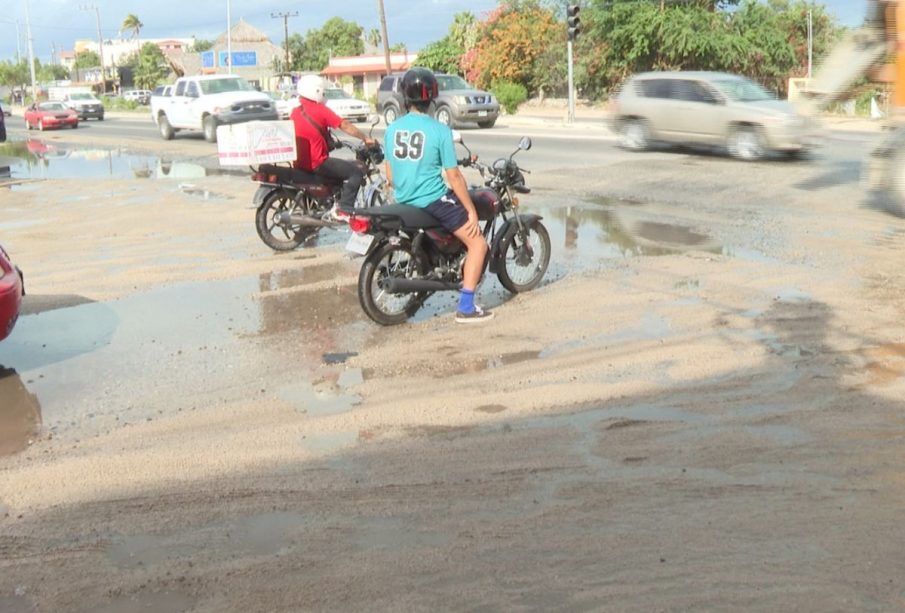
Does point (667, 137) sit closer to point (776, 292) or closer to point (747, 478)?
point (776, 292)

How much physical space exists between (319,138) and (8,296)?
446 centimetres

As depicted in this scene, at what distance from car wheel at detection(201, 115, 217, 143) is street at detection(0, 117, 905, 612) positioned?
19.0 metres

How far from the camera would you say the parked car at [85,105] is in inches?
2062

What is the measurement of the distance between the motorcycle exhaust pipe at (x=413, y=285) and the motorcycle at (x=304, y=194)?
2.65 metres

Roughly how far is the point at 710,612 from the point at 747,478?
133cm

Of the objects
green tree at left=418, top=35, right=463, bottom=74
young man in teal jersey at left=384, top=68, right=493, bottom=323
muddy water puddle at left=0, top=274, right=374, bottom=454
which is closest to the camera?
muddy water puddle at left=0, top=274, right=374, bottom=454

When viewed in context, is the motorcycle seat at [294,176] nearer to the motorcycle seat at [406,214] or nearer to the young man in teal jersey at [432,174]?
the young man in teal jersey at [432,174]

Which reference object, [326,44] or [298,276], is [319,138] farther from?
[326,44]

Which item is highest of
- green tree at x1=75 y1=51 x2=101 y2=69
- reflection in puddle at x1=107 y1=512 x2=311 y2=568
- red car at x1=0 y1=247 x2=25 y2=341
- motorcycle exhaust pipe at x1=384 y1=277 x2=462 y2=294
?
green tree at x1=75 y1=51 x2=101 y2=69

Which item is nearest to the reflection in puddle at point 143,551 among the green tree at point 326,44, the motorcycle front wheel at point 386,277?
the motorcycle front wheel at point 386,277

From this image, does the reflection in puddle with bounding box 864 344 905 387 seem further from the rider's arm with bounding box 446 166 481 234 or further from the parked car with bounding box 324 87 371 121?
the parked car with bounding box 324 87 371 121

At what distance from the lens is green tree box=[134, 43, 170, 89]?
114 m

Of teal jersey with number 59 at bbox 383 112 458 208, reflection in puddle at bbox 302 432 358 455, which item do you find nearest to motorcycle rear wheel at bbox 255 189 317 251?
teal jersey with number 59 at bbox 383 112 458 208

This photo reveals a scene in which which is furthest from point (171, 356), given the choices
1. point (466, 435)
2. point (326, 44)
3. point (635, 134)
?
point (326, 44)
